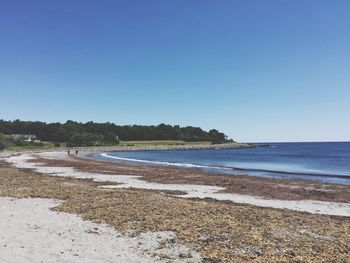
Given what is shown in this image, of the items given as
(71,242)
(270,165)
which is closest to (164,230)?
(71,242)

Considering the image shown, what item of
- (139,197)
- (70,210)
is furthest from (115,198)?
(70,210)

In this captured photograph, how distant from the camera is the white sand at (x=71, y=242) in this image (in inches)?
398

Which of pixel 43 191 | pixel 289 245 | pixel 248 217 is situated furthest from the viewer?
pixel 43 191

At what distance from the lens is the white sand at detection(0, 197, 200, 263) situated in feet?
33.2

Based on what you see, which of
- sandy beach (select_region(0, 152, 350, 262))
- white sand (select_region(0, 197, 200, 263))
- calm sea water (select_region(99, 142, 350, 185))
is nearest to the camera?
white sand (select_region(0, 197, 200, 263))

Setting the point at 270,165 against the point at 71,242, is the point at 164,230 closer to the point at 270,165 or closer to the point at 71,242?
the point at 71,242

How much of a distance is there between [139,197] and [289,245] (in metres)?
9.88

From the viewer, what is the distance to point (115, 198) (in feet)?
63.3

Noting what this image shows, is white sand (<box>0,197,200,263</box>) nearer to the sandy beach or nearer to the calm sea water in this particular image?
the sandy beach

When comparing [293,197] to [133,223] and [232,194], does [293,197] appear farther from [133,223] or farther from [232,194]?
[133,223]

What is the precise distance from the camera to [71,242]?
1146 cm

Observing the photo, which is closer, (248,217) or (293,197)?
(248,217)

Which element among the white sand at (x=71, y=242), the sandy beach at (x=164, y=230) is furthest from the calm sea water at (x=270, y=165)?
the white sand at (x=71, y=242)

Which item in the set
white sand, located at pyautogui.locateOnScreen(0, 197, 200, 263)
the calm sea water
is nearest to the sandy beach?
white sand, located at pyautogui.locateOnScreen(0, 197, 200, 263)
